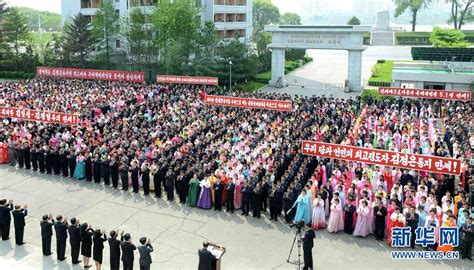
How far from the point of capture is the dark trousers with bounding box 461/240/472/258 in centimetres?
1177

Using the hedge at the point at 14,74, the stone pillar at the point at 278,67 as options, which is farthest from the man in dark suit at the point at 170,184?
the hedge at the point at 14,74

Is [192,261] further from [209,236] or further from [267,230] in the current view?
[267,230]

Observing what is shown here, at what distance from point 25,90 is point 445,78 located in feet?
89.0

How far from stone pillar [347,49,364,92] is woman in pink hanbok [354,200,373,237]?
2290 centimetres

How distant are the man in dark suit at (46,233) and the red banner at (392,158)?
25.3ft

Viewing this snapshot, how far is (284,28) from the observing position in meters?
35.6

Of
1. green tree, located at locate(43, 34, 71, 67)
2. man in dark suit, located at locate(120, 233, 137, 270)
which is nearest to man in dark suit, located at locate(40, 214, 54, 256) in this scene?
man in dark suit, located at locate(120, 233, 137, 270)

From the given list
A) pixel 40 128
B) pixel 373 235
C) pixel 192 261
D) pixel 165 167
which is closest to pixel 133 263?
pixel 192 261

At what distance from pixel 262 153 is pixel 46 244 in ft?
27.2

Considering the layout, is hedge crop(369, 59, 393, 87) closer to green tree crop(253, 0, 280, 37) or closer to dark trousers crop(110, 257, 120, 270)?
dark trousers crop(110, 257, 120, 270)

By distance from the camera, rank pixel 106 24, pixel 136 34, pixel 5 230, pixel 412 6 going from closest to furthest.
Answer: pixel 5 230, pixel 136 34, pixel 106 24, pixel 412 6

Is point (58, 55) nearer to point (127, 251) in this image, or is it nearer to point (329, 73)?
point (329, 73)

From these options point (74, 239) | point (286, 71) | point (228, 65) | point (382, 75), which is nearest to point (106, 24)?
point (228, 65)

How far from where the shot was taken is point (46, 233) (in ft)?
38.7
